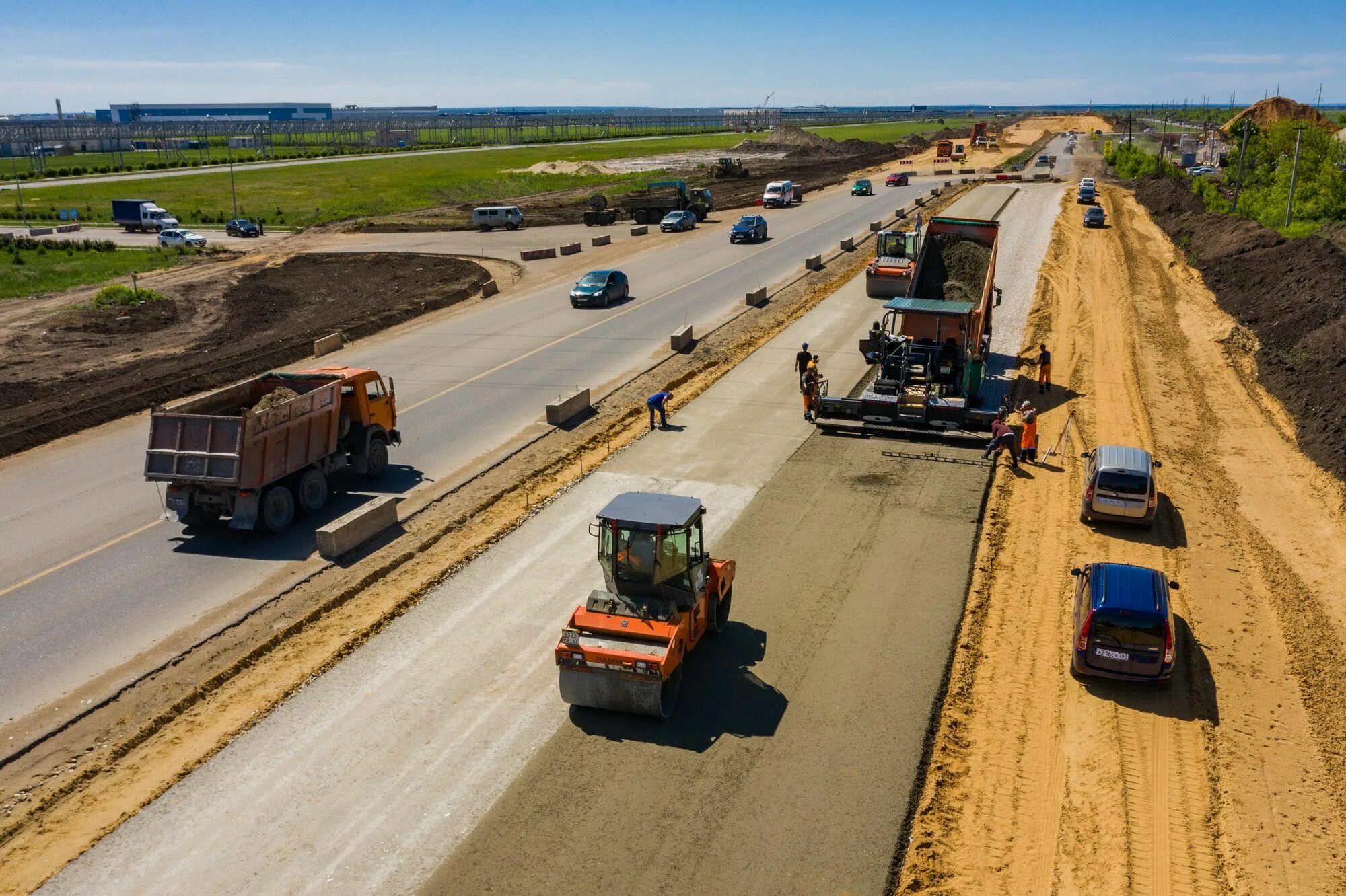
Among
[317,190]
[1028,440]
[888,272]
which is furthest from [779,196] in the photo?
[1028,440]

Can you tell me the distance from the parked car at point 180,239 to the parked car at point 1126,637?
65093mm

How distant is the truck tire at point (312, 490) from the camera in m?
20.9

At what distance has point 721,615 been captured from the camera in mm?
15766

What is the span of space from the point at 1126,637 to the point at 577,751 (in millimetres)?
8246

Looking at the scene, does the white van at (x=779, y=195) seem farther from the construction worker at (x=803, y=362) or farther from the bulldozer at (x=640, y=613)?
the bulldozer at (x=640, y=613)

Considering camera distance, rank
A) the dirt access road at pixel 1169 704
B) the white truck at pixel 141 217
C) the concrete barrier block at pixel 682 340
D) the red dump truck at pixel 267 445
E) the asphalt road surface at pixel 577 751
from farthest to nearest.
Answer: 1. the white truck at pixel 141 217
2. the concrete barrier block at pixel 682 340
3. the red dump truck at pixel 267 445
4. the dirt access road at pixel 1169 704
5. the asphalt road surface at pixel 577 751

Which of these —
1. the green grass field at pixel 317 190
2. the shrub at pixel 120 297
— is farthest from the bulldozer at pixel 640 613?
the green grass field at pixel 317 190

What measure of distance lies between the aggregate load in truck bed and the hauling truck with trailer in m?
0.72

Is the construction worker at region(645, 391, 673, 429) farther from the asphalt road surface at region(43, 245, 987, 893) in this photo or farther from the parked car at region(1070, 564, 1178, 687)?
the parked car at region(1070, 564, 1178, 687)

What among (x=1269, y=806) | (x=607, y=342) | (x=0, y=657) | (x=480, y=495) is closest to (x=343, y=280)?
(x=607, y=342)

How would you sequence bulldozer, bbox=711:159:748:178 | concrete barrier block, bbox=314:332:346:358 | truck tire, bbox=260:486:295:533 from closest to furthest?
1. truck tire, bbox=260:486:295:533
2. concrete barrier block, bbox=314:332:346:358
3. bulldozer, bbox=711:159:748:178

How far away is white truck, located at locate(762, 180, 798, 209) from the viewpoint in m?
81.2

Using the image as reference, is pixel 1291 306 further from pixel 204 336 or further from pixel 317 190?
pixel 317 190

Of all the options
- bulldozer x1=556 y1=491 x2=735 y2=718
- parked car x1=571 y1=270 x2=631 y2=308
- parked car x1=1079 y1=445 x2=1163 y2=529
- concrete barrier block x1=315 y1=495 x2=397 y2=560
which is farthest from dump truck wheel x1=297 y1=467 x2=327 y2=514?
parked car x1=571 y1=270 x2=631 y2=308
